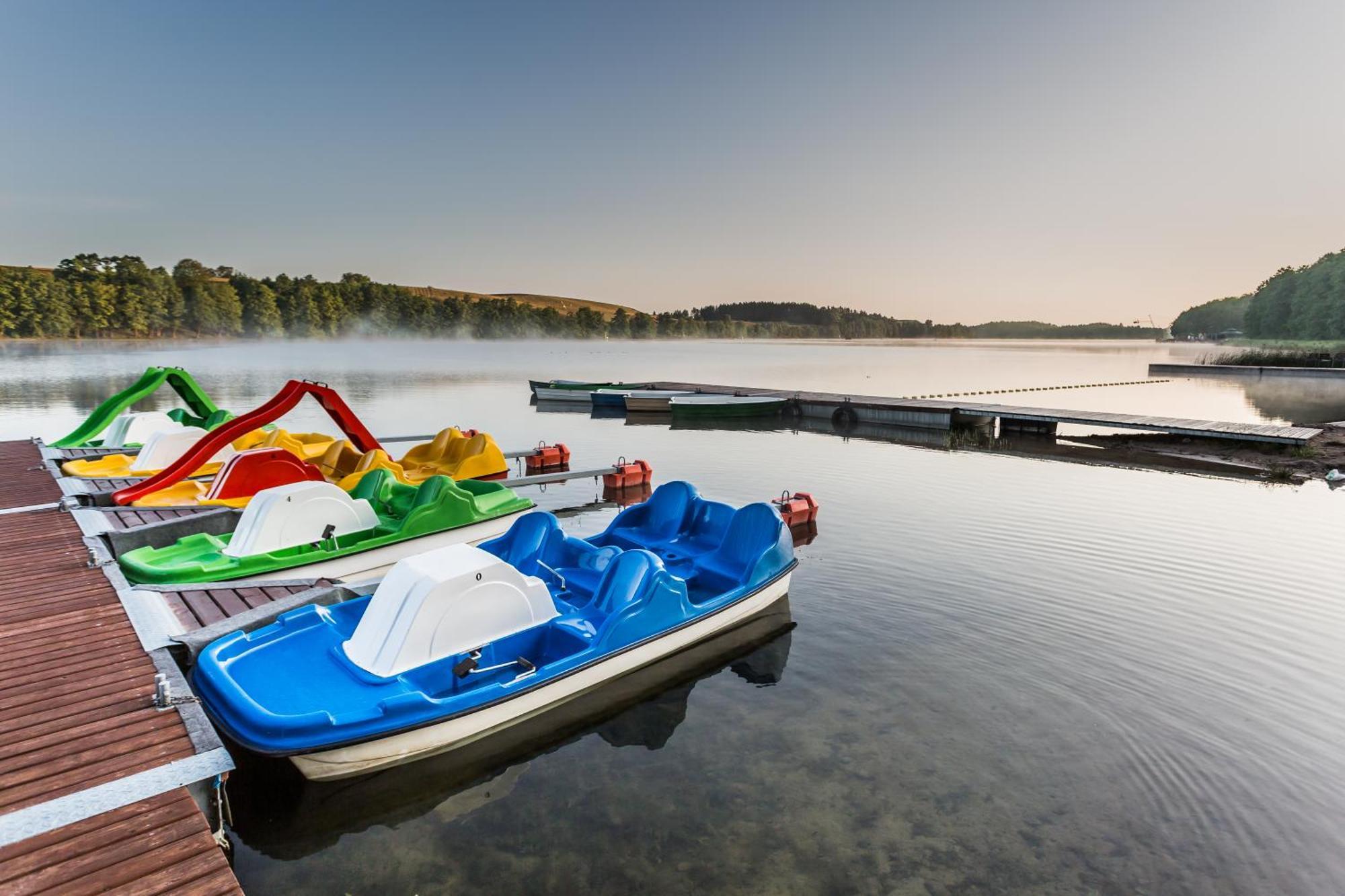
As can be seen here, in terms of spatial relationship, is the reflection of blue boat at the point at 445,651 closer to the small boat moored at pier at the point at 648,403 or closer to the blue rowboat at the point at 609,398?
the small boat moored at pier at the point at 648,403

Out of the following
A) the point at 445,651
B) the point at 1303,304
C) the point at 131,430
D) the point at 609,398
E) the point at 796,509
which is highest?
the point at 1303,304

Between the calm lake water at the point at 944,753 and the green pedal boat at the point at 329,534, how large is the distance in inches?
140

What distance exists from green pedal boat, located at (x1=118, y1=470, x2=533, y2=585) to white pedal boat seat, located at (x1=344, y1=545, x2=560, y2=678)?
325cm

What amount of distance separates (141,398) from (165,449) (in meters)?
4.03

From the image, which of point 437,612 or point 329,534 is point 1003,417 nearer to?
point 329,534

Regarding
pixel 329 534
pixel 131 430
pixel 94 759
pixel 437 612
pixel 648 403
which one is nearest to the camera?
pixel 94 759

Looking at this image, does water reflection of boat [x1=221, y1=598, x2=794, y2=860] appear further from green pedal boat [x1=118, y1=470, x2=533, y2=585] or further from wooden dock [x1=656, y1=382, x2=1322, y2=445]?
wooden dock [x1=656, y1=382, x2=1322, y2=445]

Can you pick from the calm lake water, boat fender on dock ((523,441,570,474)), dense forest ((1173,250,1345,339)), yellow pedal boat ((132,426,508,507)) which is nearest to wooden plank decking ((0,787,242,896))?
the calm lake water

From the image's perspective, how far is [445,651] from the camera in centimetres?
656

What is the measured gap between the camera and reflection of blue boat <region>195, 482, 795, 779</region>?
18.5 feet

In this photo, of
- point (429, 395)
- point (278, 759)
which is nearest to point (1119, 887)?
point (278, 759)

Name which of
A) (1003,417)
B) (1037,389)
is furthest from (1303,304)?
(1003,417)

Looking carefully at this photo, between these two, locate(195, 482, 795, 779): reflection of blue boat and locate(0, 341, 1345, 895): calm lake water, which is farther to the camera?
locate(195, 482, 795, 779): reflection of blue boat

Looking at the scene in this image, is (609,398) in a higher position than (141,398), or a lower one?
lower
